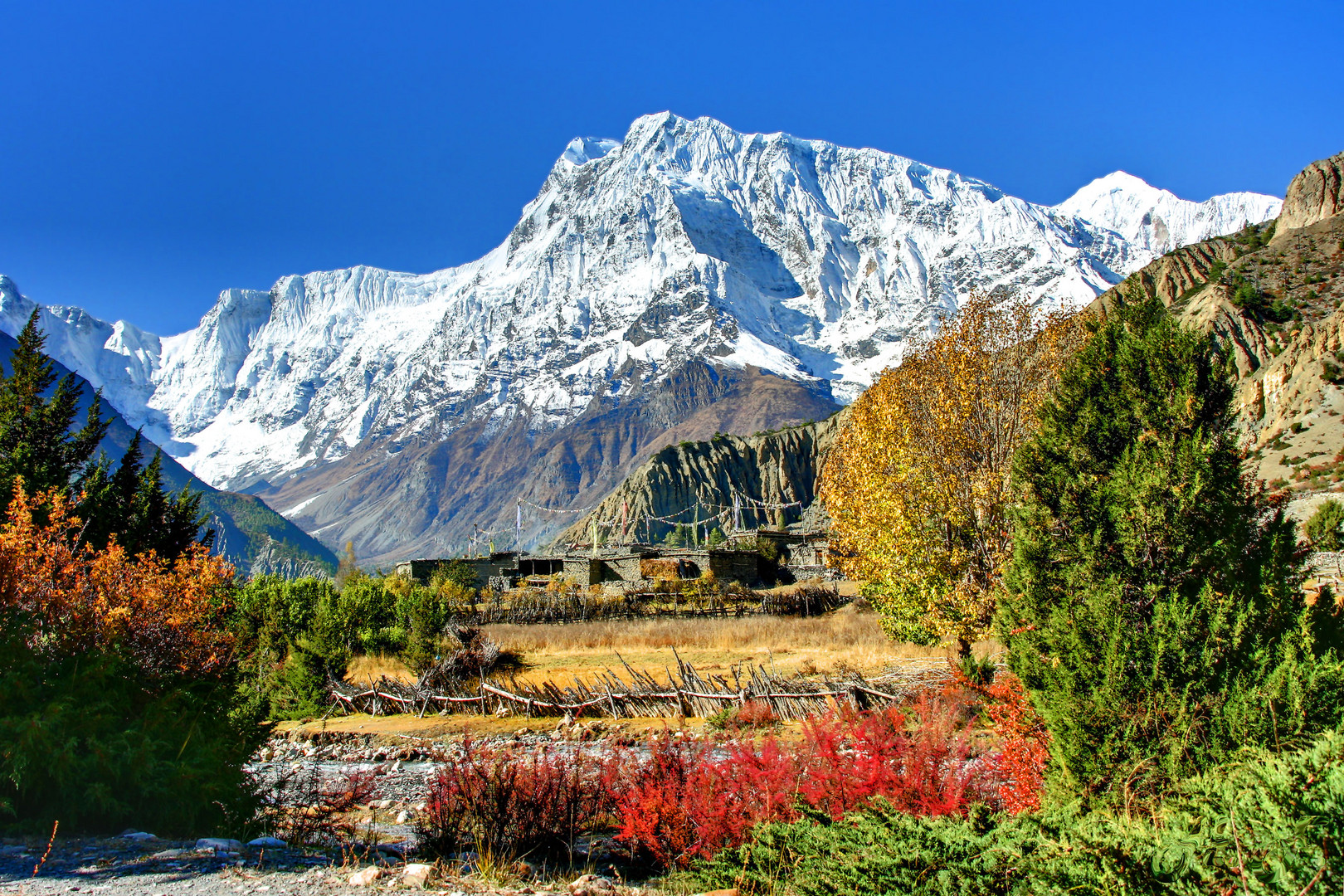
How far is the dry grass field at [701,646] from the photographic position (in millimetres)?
22812

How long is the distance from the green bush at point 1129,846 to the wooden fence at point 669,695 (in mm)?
7855

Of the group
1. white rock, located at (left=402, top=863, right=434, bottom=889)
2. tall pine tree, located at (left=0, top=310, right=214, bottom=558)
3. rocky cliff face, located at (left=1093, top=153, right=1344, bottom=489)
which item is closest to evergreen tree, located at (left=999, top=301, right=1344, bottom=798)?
white rock, located at (left=402, top=863, right=434, bottom=889)

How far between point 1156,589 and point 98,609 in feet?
38.4

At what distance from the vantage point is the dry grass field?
74.8ft

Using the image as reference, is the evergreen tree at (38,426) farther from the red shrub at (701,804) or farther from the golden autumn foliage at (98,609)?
the red shrub at (701,804)

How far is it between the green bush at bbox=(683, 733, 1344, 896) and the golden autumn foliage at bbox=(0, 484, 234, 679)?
27.2 ft

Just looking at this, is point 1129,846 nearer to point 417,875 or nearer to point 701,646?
point 417,875

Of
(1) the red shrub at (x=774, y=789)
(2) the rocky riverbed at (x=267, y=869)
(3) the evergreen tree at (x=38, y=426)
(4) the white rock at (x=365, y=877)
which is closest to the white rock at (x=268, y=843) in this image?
(2) the rocky riverbed at (x=267, y=869)

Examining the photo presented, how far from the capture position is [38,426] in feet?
102

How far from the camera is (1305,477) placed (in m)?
49.6

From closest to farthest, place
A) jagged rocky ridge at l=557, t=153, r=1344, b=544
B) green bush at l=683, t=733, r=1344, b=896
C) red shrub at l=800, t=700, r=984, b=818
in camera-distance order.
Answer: green bush at l=683, t=733, r=1344, b=896
red shrub at l=800, t=700, r=984, b=818
jagged rocky ridge at l=557, t=153, r=1344, b=544

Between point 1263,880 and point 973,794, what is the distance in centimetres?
390

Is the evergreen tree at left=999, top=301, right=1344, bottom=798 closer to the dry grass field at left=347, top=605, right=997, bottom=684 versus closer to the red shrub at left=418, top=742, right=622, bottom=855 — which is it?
the red shrub at left=418, top=742, right=622, bottom=855

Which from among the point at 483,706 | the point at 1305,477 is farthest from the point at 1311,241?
the point at 483,706
